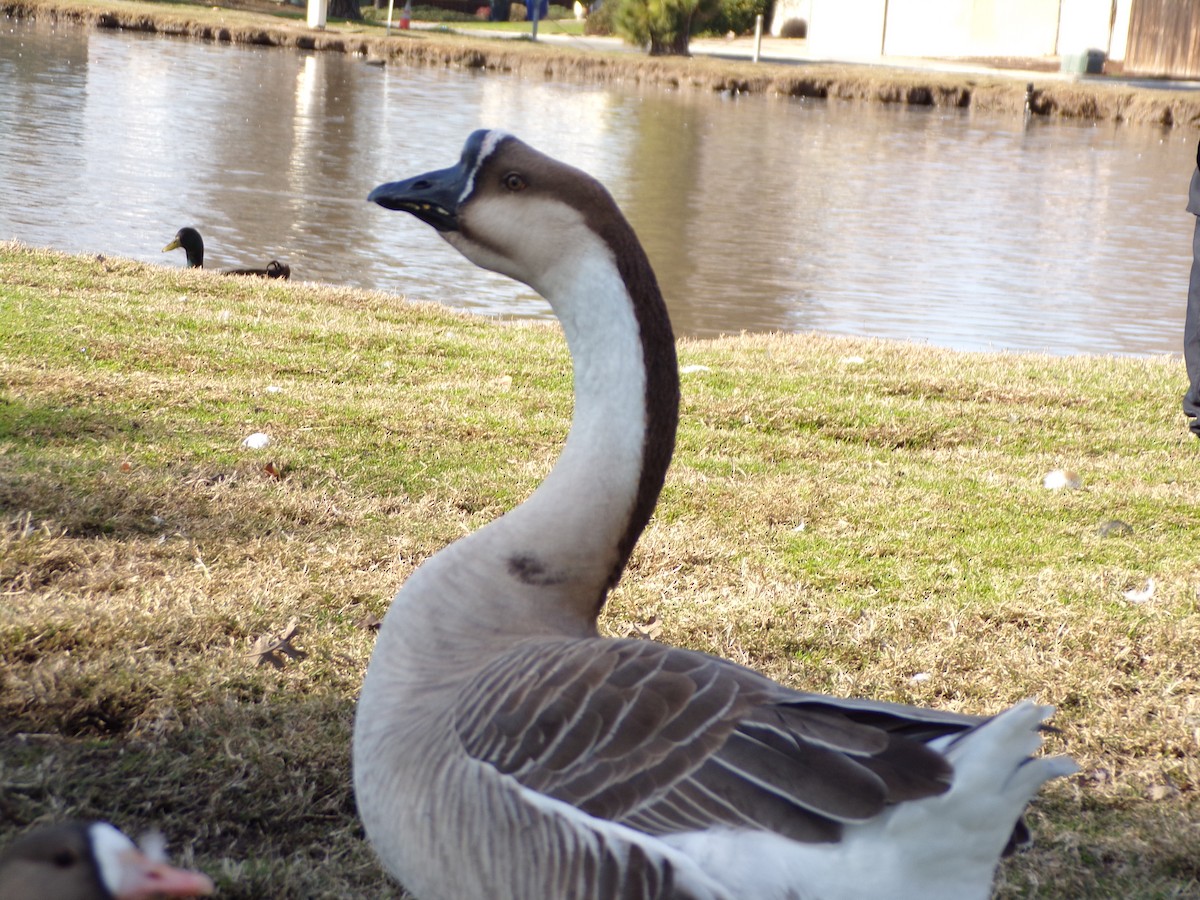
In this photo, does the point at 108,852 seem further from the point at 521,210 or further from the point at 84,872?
the point at 521,210

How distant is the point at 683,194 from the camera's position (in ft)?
60.4

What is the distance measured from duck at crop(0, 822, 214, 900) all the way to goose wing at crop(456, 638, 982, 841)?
20.7 inches

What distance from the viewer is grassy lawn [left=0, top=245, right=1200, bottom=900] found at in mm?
2977

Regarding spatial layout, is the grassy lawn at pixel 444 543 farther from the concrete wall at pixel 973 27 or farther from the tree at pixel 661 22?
the concrete wall at pixel 973 27

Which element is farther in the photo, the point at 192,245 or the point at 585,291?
the point at 192,245

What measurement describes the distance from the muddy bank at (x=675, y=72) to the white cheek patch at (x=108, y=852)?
3506 cm

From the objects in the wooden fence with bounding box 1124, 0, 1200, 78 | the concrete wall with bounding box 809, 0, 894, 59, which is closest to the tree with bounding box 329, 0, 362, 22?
the concrete wall with bounding box 809, 0, 894, 59

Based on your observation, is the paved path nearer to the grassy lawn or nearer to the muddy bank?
the muddy bank

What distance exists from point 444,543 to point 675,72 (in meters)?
34.2

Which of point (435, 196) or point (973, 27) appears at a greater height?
point (973, 27)

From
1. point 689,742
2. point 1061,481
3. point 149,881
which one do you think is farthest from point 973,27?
point 149,881

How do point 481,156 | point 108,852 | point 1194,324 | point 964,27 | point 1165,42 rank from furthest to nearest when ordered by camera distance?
point 964,27 < point 1165,42 < point 1194,324 < point 481,156 < point 108,852

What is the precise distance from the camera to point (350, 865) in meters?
2.73

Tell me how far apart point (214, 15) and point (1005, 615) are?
41.0 metres
